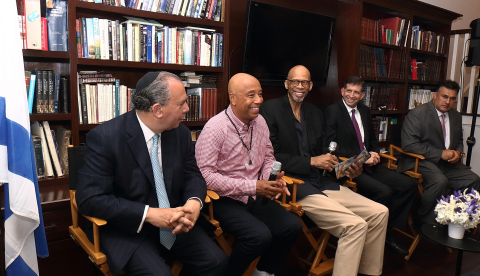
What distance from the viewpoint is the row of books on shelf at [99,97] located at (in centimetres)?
249

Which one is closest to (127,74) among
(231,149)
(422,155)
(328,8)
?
(231,149)

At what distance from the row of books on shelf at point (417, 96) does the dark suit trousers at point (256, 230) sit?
329 cm

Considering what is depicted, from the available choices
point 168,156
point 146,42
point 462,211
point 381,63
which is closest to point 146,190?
point 168,156

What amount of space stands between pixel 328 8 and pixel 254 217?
2.84 meters

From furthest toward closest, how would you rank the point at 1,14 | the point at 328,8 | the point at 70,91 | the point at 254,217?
1. the point at 328,8
2. the point at 70,91
3. the point at 254,217
4. the point at 1,14

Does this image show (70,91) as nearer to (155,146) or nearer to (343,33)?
(155,146)

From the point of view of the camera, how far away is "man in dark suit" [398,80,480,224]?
11.4 ft

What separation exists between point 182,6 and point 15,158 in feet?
5.52

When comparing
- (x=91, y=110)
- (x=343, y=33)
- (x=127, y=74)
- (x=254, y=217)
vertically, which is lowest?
(x=254, y=217)

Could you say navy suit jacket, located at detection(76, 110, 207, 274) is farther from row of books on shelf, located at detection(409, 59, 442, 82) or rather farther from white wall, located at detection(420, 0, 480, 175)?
white wall, located at detection(420, 0, 480, 175)

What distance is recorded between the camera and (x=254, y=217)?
87.4 inches

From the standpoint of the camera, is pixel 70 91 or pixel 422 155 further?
pixel 422 155

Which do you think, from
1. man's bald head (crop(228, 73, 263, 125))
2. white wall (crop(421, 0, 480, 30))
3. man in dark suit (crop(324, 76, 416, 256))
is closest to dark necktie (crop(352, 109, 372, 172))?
man in dark suit (crop(324, 76, 416, 256))

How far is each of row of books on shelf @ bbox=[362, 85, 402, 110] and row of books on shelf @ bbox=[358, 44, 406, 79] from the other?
0.51ft
